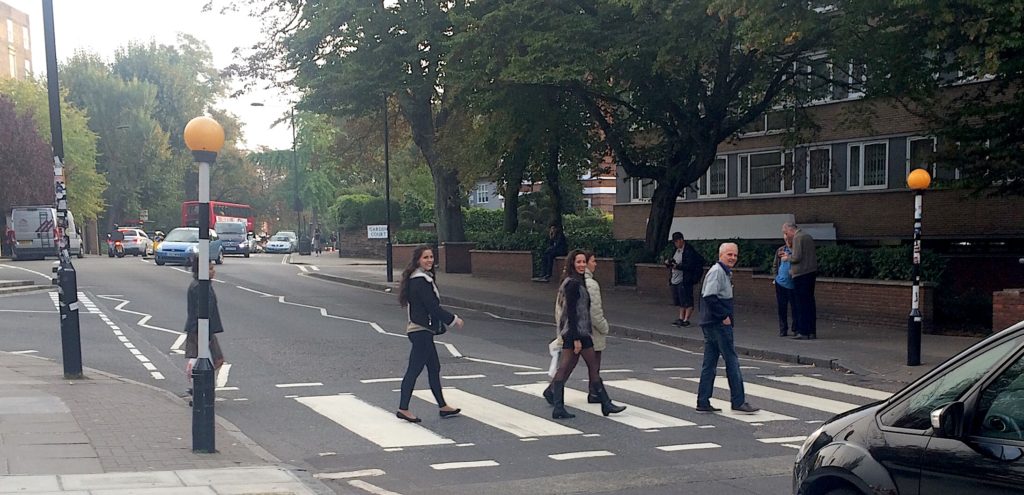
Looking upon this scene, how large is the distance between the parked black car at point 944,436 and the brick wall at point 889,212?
2434cm

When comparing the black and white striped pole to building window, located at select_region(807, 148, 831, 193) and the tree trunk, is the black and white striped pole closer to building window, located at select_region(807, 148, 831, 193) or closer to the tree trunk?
the tree trunk

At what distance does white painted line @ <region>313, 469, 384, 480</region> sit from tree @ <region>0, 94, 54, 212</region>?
180 ft

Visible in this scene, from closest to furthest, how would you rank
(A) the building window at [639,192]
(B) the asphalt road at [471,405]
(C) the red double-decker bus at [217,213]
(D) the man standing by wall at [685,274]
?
(B) the asphalt road at [471,405], (D) the man standing by wall at [685,274], (A) the building window at [639,192], (C) the red double-decker bus at [217,213]

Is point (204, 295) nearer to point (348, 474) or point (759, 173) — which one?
point (348, 474)

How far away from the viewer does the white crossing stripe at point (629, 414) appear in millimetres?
9977

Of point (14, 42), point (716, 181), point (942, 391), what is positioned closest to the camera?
point (942, 391)

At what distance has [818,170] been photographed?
35500mm

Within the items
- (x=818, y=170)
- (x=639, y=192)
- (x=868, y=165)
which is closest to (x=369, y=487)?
(x=868, y=165)

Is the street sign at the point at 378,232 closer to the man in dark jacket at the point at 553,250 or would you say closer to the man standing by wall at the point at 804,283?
the man in dark jacket at the point at 553,250

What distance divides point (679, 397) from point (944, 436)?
7.37 metres

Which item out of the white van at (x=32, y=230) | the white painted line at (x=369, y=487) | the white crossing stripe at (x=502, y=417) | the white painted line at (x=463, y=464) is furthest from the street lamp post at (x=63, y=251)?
the white van at (x=32, y=230)

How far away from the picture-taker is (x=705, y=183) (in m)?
41.3

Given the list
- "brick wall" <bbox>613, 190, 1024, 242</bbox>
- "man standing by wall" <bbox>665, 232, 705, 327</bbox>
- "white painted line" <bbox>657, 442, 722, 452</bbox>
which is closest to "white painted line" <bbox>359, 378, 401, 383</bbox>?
"white painted line" <bbox>657, 442, 722, 452</bbox>

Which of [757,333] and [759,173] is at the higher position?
[759,173]
